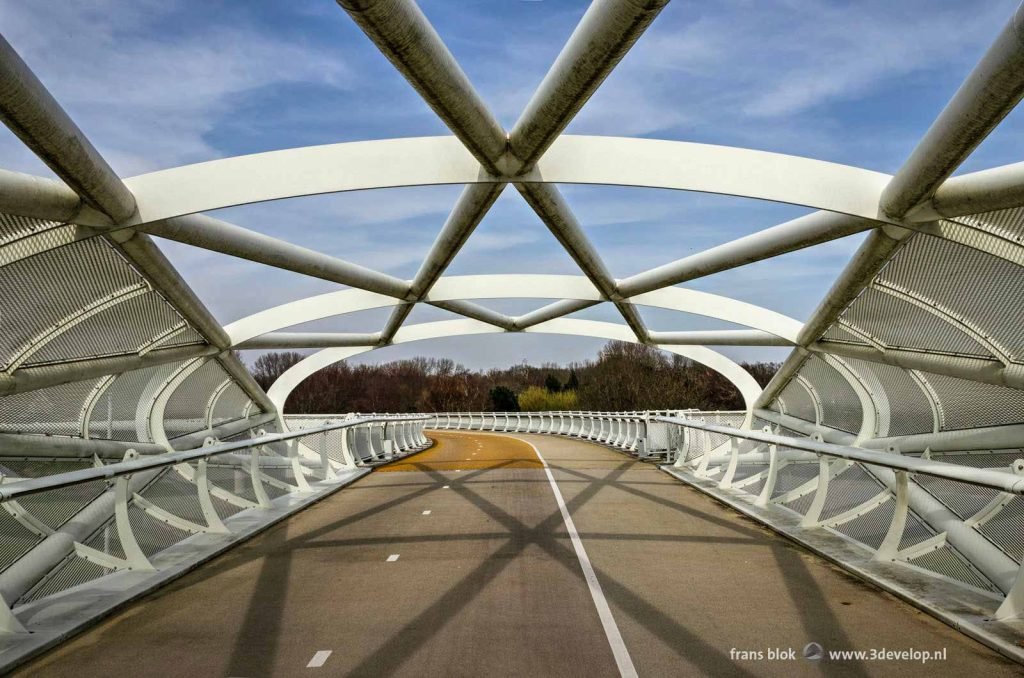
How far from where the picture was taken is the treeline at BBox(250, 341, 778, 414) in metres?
72.1

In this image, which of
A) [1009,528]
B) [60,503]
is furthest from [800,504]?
[60,503]

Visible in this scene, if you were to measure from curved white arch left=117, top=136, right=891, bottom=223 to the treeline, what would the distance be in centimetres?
5384

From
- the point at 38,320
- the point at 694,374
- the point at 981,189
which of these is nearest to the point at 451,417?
the point at 694,374

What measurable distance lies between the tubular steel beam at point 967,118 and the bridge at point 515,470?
4cm

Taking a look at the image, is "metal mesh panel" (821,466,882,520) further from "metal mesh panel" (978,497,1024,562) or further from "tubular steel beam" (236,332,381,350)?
"tubular steel beam" (236,332,381,350)

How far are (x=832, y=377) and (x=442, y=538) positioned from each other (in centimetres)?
1754

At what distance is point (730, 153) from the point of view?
11.9 m

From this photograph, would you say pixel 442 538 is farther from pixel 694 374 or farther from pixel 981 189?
pixel 694 374

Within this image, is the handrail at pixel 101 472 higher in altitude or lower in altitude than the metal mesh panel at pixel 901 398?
lower

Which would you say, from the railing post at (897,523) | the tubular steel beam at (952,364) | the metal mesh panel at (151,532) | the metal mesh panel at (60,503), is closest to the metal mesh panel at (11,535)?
the metal mesh panel at (60,503)

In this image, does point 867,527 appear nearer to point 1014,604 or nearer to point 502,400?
point 1014,604

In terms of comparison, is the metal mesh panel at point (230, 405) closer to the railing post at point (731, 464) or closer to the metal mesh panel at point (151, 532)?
the metal mesh panel at point (151, 532)

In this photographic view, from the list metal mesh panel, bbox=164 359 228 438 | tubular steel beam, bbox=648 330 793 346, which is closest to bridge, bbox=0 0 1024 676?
metal mesh panel, bbox=164 359 228 438

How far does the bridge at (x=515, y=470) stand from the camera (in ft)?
16.7
